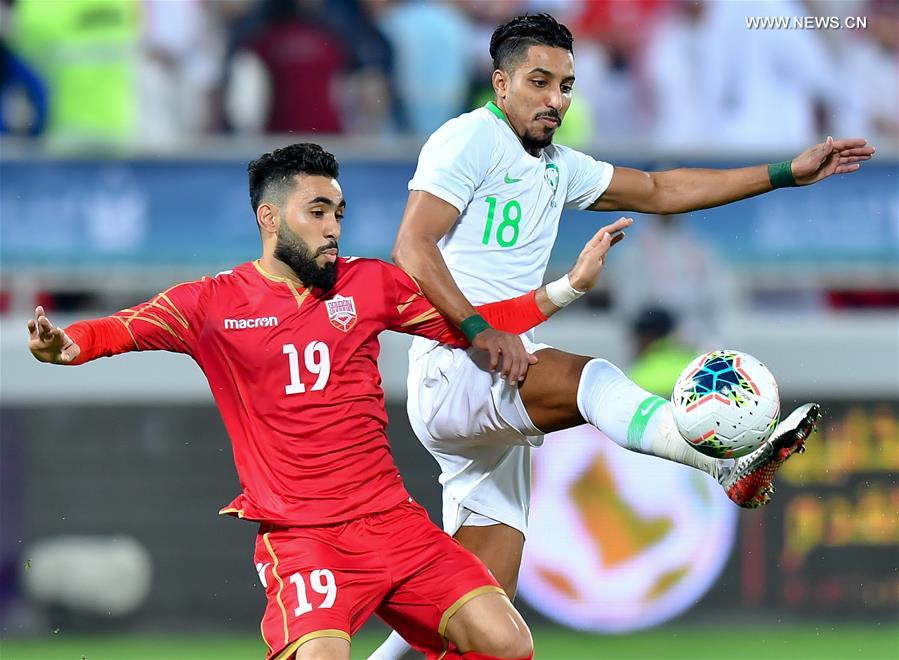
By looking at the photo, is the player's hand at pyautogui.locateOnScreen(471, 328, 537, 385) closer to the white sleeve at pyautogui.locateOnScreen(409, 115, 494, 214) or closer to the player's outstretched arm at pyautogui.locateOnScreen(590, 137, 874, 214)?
the white sleeve at pyautogui.locateOnScreen(409, 115, 494, 214)

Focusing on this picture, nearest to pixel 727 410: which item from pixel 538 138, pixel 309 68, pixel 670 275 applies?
pixel 538 138

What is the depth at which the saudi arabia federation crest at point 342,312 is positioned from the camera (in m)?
4.41

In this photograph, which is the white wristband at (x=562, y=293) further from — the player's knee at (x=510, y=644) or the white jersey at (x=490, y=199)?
the player's knee at (x=510, y=644)

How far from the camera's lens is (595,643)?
25.8 ft

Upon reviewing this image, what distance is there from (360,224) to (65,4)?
7.12 feet

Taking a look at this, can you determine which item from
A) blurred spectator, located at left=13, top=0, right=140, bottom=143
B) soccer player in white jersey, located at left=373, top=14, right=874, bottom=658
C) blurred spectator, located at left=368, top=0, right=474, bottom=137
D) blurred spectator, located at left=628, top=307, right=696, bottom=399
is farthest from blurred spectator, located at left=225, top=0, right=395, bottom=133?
soccer player in white jersey, located at left=373, top=14, right=874, bottom=658

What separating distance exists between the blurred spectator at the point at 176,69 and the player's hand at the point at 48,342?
3.75 metres

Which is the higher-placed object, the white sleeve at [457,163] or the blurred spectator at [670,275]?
the white sleeve at [457,163]

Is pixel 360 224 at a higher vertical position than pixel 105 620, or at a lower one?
higher

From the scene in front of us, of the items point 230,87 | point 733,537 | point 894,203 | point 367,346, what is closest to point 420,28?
point 230,87

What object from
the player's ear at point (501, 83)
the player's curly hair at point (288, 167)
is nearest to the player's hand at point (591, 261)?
the player's ear at point (501, 83)

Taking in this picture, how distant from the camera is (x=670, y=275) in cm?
787

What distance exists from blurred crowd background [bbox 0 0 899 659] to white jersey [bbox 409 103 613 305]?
9.14 ft

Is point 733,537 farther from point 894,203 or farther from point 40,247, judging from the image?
point 40,247
